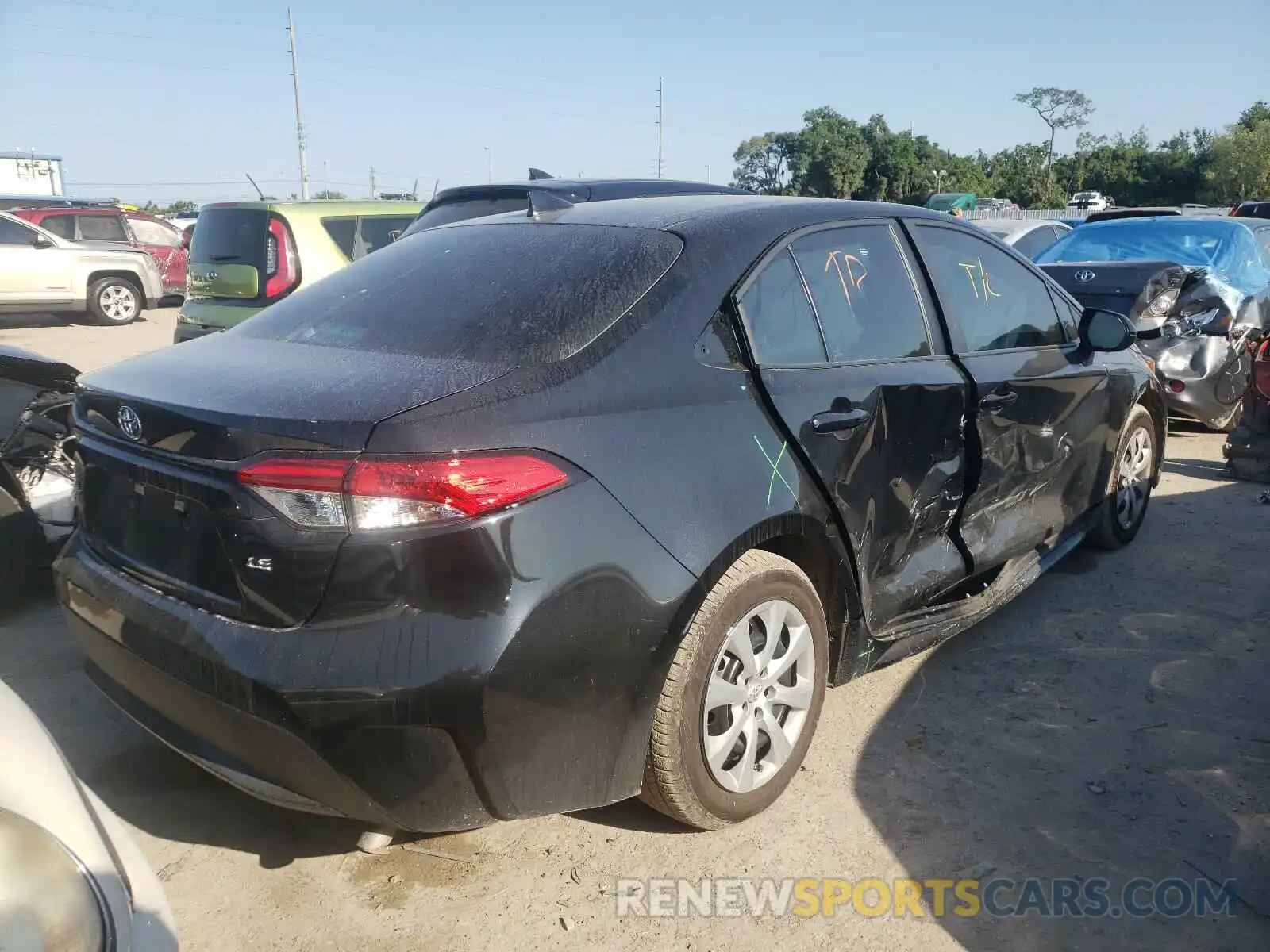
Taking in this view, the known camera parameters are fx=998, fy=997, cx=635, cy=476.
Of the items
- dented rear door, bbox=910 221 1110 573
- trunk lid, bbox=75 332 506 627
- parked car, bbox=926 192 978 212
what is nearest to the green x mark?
trunk lid, bbox=75 332 506 627

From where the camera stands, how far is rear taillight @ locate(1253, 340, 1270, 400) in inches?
233

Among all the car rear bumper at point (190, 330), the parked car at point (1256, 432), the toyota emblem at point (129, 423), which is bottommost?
the parked car at point (1256, 432)

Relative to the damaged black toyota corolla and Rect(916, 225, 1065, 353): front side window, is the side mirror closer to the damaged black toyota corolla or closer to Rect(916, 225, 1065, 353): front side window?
Rect(916, 225, 1065, 353): front side window

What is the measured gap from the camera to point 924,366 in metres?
3.17

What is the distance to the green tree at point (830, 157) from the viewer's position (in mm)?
63594

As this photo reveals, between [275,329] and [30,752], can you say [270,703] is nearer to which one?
[30,752]

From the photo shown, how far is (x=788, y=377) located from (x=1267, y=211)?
Result: 21.7m

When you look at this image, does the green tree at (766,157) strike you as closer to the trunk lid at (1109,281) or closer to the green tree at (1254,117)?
the green tree at (1254,117)

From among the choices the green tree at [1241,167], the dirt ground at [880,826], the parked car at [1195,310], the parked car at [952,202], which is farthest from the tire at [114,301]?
the green tree at [1241,167]

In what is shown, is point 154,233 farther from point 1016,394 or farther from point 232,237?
point 1016,394

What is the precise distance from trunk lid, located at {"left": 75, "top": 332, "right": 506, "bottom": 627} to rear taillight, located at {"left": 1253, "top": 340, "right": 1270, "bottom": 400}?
5474mm

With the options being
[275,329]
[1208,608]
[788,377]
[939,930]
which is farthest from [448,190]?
[939,930]

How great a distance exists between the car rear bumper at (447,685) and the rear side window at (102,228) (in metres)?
16.2

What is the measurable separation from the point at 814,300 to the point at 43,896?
2.32 metres
